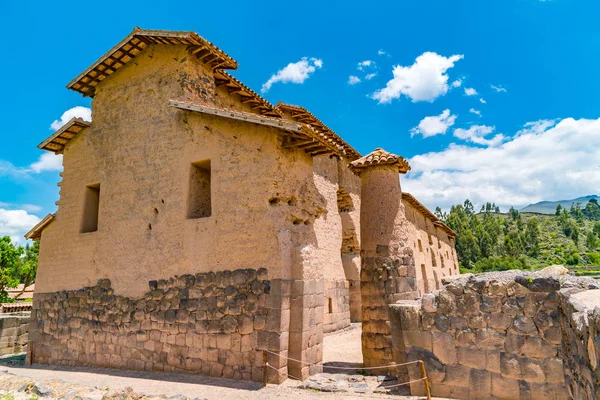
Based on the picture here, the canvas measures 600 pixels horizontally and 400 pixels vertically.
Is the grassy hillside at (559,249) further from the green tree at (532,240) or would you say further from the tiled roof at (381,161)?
the tiled roof at (381,161)

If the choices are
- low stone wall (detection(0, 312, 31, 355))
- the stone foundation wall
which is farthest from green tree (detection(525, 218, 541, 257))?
low stone wall (detection(0, 312, 31, 355))

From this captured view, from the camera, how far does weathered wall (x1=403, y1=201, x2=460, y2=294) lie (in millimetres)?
18844

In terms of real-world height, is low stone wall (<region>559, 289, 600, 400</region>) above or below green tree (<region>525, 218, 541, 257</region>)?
below

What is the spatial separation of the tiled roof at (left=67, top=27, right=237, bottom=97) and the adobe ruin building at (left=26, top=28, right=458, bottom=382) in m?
0.04

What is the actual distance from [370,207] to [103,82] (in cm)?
896

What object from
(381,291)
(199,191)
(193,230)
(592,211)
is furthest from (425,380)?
(592,211)

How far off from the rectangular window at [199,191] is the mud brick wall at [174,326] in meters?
1.60

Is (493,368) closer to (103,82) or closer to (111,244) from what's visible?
(111,244)

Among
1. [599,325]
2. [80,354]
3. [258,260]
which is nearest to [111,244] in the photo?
[80,354]

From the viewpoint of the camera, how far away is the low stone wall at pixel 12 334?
13203mm

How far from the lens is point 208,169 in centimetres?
928

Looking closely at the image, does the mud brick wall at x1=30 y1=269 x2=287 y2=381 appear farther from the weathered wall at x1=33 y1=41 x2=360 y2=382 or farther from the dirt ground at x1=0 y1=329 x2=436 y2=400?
the dirt ground at x1=0 y1=329 x2=436 y2=400

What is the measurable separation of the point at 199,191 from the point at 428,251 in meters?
17.4

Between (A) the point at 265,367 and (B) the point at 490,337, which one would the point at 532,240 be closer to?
(B) the point at 490,337
